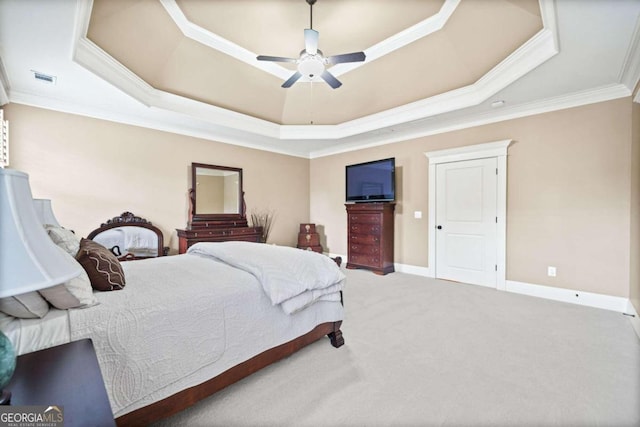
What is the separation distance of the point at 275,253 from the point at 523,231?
3.53 metres

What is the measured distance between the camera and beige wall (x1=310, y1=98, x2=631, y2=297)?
3.07m

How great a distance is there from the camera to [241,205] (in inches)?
204

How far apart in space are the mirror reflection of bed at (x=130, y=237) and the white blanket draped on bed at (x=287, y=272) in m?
2.22

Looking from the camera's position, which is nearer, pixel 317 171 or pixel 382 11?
pixel 382 11

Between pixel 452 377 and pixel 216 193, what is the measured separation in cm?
436

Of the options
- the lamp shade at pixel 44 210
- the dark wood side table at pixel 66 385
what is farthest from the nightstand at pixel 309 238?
the dark wood side table at pixel 66 385

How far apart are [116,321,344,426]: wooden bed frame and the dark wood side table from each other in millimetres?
492

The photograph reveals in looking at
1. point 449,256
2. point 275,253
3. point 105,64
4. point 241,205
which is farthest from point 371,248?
point 105,64

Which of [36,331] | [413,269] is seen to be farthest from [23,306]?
[413,269]

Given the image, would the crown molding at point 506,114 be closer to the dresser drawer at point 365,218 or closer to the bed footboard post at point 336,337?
the dresser drawer at point 365,218

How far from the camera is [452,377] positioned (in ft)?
6.10

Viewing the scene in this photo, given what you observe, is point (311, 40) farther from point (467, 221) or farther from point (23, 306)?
point (467, 221)

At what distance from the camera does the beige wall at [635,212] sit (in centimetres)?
272

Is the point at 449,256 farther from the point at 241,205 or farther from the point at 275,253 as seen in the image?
the point at 241,205
